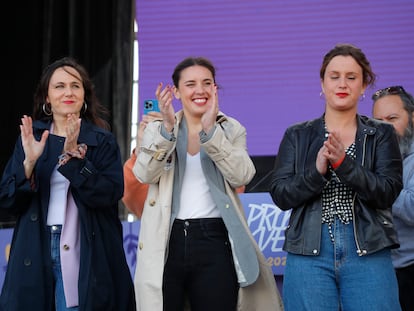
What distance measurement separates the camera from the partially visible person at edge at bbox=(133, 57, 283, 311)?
10.4 ft

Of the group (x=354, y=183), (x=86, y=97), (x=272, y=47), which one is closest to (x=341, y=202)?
(x=354, y=183)

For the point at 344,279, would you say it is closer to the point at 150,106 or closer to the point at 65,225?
the point at 65,225

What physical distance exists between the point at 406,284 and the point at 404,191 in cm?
51

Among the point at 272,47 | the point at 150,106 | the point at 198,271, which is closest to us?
A: the point at 198,271

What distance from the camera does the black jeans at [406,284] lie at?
372 cm

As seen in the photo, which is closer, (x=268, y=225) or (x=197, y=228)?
(x=197, y=228)

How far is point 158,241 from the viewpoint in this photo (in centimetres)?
321

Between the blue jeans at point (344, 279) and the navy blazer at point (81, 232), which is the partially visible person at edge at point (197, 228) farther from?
the blue jeans at point (344, 279)

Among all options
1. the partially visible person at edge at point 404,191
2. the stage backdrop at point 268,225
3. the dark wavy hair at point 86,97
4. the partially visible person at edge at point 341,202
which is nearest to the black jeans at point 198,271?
the partially visible person at edge at point 341,202

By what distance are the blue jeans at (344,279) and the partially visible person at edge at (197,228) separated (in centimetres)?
33

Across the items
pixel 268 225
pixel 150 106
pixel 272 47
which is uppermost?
pixel 272 47

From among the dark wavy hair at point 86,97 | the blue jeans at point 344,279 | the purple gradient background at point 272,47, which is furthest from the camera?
the purple gradient background at point 272,47

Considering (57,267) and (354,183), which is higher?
(354,183)

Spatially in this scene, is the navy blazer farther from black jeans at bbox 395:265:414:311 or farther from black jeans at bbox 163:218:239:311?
black jeans at bbox 395:265:414:311
